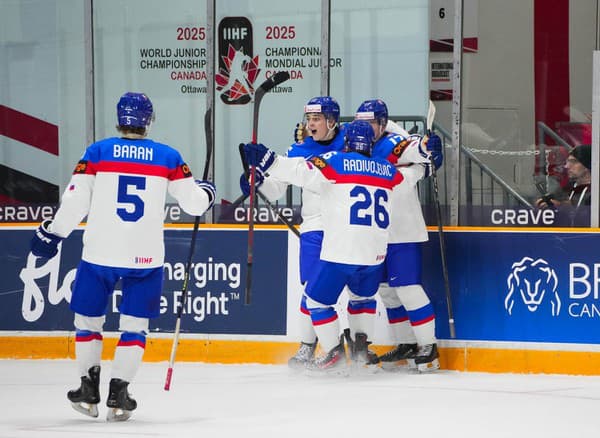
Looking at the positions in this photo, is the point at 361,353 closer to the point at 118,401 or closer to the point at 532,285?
the point at 532,285

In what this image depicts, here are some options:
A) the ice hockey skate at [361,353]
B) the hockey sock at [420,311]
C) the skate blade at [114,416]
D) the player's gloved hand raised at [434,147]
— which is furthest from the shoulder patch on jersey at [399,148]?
the skate blade at [114,416]

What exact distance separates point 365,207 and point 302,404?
122 centimetres

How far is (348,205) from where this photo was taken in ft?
20.5

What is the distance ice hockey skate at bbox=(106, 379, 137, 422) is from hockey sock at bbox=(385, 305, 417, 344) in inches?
87.1

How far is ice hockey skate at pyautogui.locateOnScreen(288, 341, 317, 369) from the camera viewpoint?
6.68m

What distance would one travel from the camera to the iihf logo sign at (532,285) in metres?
6.61

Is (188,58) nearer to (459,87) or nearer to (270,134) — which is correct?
(270,134)

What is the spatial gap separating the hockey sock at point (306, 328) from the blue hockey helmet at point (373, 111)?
1.08 metres

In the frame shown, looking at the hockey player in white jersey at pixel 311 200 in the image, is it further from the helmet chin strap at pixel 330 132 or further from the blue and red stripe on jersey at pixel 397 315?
the blue and red stripe on jersey at pixel 397 315

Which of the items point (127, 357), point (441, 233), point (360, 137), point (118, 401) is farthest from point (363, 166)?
point (118, 401)

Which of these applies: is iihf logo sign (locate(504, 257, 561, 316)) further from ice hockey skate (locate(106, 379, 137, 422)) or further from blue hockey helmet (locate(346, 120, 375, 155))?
ice hockey skate (locate(106, 379, 137, 422))

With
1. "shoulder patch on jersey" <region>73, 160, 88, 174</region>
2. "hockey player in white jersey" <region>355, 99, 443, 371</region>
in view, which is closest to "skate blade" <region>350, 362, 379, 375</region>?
"hockey player in white jersey" <region>355, 99, 443, 371</region>

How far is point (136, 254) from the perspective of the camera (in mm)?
5027

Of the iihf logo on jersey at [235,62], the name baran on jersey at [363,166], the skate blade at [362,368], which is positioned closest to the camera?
the name baran on jersey at [363,166]
